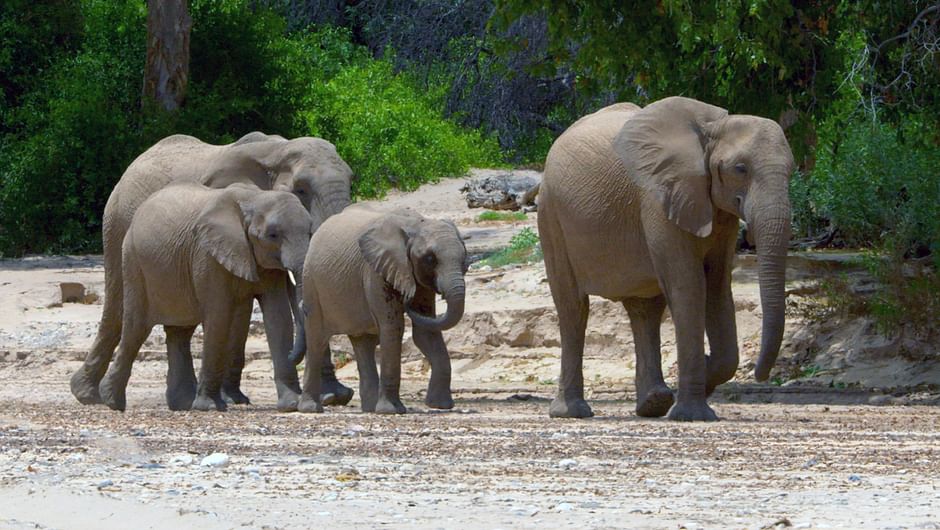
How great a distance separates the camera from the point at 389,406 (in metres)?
14.2

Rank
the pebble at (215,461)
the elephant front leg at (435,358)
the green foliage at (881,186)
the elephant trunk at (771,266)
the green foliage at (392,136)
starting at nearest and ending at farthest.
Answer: the pebble at (215,461), the elephant trunk at (771,266), the elephant front leg at (435,358), the green foliage at (881,186), the green foliage at (392,136)

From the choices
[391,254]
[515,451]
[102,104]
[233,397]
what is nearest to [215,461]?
[515,451]

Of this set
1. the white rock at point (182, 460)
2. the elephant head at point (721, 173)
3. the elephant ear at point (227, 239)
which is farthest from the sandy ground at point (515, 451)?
the elephant ear at point (227, 239)

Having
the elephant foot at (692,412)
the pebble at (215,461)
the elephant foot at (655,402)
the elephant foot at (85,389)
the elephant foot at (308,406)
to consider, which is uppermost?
the pebble at (215,461)

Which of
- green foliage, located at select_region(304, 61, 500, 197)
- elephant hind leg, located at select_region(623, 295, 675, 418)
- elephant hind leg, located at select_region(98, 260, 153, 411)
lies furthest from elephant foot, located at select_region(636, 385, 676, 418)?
green foliage, located at select_region(304, 61, 500, 197)

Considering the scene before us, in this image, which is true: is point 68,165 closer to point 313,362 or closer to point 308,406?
point 313,362

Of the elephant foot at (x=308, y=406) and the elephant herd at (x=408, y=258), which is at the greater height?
the elephant herd at (x=408, y=258)

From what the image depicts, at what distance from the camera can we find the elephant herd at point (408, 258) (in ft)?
41.9

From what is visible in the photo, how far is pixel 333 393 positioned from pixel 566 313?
253 centimetres

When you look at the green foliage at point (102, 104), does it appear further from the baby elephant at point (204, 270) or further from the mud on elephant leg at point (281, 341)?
the mud on elephant leg at point (281, 341)

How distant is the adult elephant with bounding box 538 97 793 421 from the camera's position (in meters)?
12.5

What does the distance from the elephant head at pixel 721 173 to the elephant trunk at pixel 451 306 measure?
61.6 inches

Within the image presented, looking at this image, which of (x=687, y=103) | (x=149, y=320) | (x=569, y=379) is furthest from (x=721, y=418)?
(x=149, y=320)

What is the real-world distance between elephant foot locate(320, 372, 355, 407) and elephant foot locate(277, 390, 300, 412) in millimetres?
812
